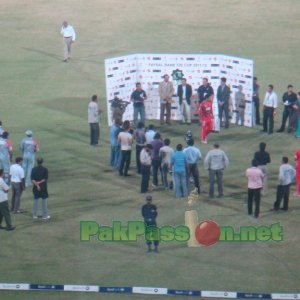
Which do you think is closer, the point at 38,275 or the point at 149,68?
the point at 38,275

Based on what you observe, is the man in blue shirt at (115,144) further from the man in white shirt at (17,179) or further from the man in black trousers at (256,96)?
the man in black trousers at (256,96)

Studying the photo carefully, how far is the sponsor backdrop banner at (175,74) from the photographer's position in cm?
4384

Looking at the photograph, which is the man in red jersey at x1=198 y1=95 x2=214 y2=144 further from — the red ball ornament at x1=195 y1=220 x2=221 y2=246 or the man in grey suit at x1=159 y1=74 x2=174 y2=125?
the red ball ornament at x1=195 y1=220 x2=221 y2=246

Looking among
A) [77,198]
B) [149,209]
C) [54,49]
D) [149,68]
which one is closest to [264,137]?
[149,68]

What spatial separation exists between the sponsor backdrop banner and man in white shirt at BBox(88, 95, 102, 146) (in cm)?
218

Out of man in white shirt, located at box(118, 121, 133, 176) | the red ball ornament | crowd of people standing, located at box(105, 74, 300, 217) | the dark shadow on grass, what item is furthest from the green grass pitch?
man in white shirt, located at box(118, 121, 133, 176)

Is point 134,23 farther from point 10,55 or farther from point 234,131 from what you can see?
point 234,131

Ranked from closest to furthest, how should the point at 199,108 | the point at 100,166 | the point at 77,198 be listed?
the point at 77,198
the point at 100,166
the point at 199,108

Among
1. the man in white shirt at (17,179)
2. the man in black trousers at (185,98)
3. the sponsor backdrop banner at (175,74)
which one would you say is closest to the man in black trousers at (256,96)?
the sponsor backdrop banner at (175,74)

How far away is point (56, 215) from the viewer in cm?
3456

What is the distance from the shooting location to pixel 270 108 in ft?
140

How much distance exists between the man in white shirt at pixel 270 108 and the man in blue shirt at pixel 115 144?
633 cm

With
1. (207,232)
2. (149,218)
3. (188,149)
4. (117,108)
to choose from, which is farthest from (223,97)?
(149,218)

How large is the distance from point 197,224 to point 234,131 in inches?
414
